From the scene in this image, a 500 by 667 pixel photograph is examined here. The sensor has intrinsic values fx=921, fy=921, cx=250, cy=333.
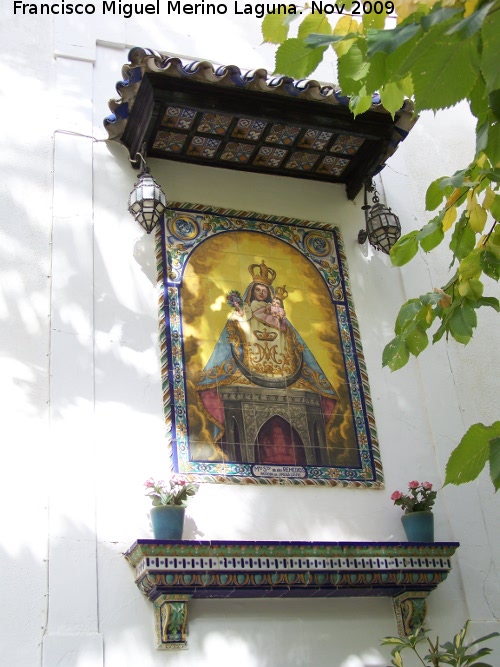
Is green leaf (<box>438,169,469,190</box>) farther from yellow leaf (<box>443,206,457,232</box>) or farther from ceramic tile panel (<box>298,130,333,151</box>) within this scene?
ceramic tile panel (<box>298,130,333,151</box>)

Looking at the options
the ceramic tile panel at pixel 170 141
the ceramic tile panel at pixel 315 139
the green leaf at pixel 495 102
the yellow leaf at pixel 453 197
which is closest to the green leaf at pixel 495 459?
the green leaf at pixel 495 102

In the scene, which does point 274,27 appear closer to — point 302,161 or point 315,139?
point 315,139

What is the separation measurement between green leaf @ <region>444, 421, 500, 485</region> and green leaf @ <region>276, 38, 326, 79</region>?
4.67 ft

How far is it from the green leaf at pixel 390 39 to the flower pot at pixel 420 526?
14.1ft

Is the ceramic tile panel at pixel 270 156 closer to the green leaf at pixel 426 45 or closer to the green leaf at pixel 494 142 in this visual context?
the green leaf at pixel 494 142

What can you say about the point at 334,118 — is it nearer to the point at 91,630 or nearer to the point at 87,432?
the point at 87,432

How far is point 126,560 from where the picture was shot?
5.91 m

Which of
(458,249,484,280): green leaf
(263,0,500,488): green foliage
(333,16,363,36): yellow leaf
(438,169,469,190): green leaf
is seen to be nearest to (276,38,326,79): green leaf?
(263,0,500,488): green foliage

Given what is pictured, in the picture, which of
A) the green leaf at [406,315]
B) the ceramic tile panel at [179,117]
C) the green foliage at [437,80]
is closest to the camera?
the green foliage at [437,80]

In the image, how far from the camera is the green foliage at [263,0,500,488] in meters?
2.73

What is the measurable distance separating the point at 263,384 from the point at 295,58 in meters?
3.86

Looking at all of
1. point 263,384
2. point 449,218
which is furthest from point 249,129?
point 449,218

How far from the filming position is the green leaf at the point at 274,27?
11.6 ft

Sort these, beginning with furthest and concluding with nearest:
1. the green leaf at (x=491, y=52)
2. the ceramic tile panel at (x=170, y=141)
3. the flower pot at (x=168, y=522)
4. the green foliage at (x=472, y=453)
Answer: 1. the ceramic tile panel at (x=170, y=141)
2. the flower pot at (x=168, y=522)
3. the green foliage at (x=472, y=453)
4. the green leaf at (x=491, y=52)
